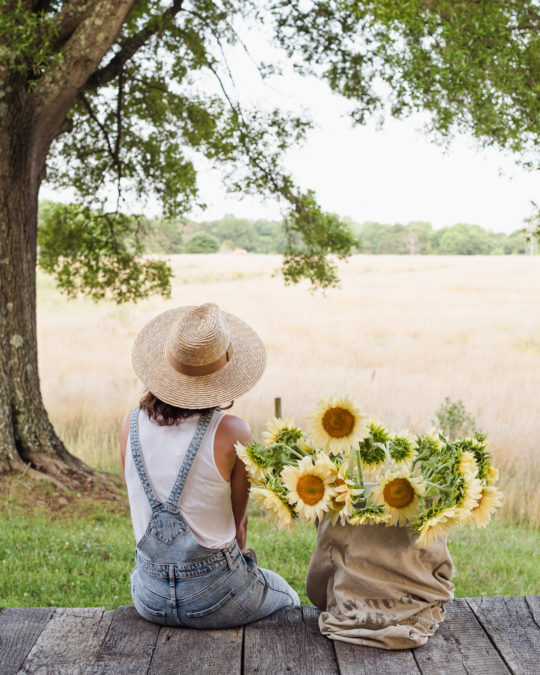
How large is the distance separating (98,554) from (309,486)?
318 centimetres

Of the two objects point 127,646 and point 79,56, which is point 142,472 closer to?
point 127,646

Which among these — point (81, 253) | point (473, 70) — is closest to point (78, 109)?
point (81, 253)

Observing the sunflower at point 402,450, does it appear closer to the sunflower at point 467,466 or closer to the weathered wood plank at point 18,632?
the sunflower at point 467,466

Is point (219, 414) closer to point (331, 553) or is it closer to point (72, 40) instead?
point (331, 553)

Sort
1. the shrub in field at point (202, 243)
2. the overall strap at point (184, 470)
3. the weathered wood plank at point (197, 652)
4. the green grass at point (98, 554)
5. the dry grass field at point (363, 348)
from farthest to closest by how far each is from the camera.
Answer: the shrub in field at point (202, 243), the dry grass field at point (363, 348), the green grass at point (98, 554), the overall strap at point (184, 470), the weathered wood plank at point (197, 652)

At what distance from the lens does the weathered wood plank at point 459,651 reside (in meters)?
2.07

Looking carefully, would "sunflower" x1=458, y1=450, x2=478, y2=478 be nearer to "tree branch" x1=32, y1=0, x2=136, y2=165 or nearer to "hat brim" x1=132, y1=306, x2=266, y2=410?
"hat brim" x1=132, y1=306, x2=266, y2=410

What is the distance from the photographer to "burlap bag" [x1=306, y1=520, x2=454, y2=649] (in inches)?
83.9

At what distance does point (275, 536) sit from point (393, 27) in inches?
145

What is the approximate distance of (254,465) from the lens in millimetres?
2115

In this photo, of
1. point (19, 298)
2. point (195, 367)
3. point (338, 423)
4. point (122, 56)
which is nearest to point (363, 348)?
point (122, 56)

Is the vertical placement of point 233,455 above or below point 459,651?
above

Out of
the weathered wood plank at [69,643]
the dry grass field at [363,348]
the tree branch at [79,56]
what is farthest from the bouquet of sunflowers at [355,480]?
the dry grass field at [363,348]

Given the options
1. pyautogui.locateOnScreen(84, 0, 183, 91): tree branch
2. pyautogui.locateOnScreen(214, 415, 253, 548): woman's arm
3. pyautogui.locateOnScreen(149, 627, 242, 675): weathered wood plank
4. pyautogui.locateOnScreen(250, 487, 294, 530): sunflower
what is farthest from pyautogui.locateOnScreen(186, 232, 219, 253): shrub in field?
pyautogui.locateOnScreen(250, 487, 294, 530): sunflower
